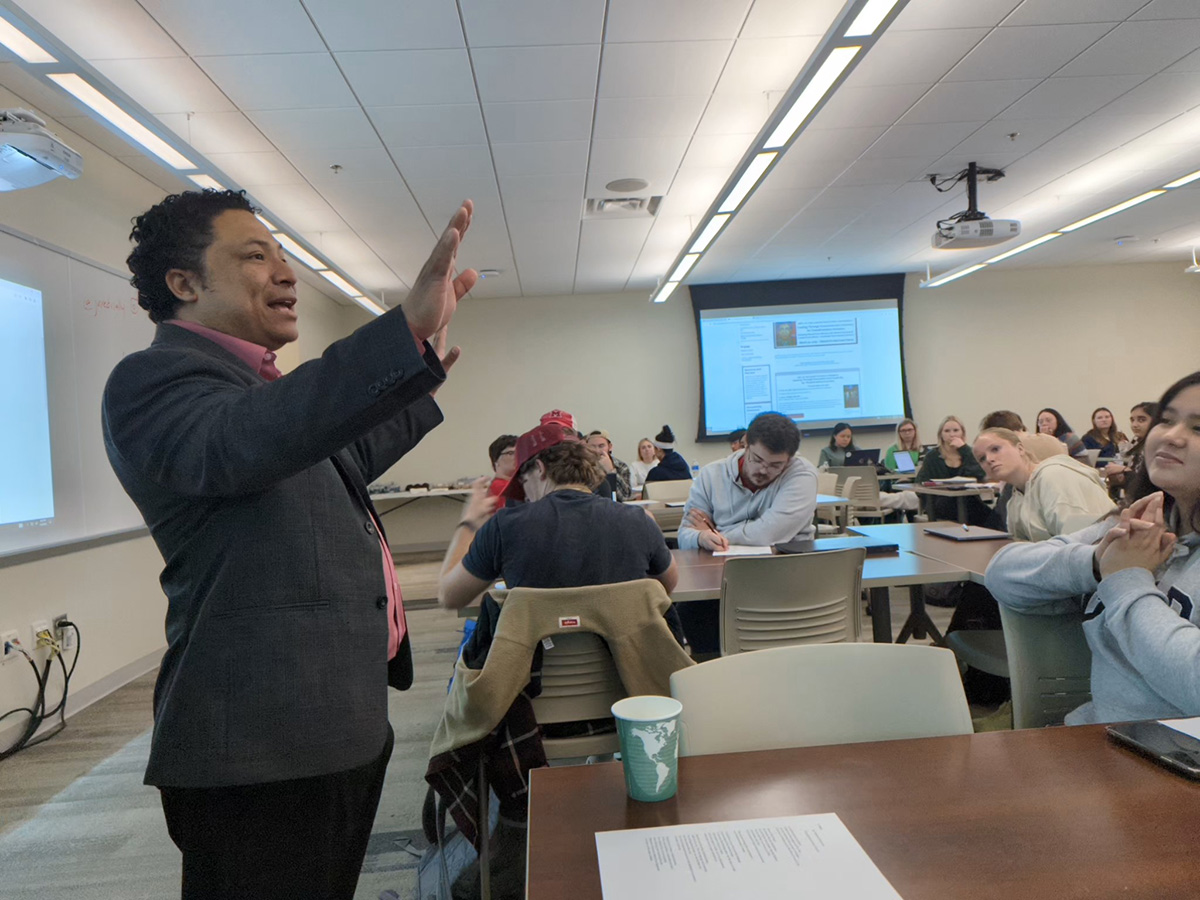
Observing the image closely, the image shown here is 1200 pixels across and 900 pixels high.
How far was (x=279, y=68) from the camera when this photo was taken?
12.5 feet

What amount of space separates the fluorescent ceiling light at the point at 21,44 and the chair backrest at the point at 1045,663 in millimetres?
3589

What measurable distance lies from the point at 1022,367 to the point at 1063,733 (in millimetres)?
10727

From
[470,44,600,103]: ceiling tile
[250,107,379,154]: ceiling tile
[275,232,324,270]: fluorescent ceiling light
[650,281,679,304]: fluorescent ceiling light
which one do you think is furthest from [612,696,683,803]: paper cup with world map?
[650,281,679,304]: fluorescent ceiling light

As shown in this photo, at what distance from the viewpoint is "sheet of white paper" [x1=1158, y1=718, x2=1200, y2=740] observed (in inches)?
38.8

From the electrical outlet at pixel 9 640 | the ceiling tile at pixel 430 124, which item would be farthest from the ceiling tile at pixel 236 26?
the electrical outlet at pixel 9 640

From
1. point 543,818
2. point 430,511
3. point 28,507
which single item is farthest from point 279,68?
point 430,511

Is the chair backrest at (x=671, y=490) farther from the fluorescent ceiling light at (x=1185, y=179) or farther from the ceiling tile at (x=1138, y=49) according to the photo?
the fluorescent ceiling light at (x=1185, y=179)

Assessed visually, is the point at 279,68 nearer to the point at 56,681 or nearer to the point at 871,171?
the point at 56,681

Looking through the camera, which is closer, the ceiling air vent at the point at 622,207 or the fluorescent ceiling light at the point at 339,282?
the ceiling air vent at the point at 622,207

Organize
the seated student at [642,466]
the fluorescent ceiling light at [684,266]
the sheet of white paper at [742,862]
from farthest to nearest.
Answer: the seated student at [642,466] → the fluorescent ceiling light at [684,266] → the sheet of white paper at [742,862]

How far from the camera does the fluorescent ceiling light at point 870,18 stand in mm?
2902

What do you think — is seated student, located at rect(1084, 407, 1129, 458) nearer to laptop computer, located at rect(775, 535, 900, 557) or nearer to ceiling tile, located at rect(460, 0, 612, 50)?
laptop computer, located at rect(775, 535, 900, 557)

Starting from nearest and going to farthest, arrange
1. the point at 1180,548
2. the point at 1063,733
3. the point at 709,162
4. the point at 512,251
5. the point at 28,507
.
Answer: the point at 1063,733 < the point at 1180,548 < the point at 28,507 < the point at 709,162 < the point at 512,251

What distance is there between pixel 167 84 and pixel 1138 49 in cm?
534
